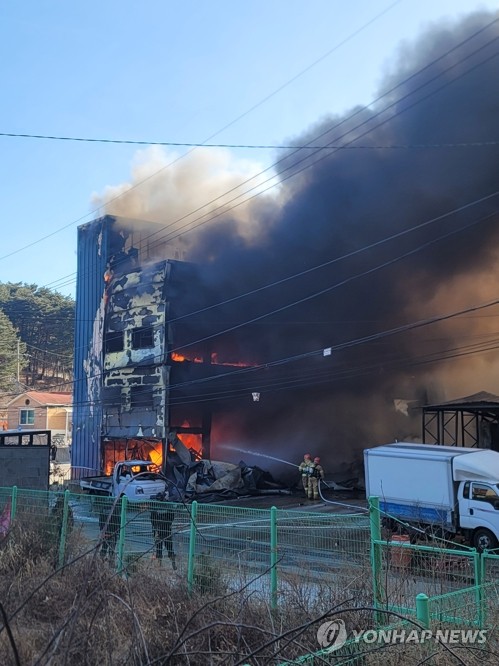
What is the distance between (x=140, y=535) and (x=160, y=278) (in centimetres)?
2152

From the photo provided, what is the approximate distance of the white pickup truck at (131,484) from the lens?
1845 centimetres

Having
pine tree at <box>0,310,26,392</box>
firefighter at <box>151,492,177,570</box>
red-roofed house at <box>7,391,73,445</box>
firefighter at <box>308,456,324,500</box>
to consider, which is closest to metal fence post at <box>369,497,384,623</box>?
firefighter at <box>151,492,177,570</box>

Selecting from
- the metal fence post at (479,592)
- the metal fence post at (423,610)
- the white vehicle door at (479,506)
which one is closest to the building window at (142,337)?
the white vehicle door at (479,506)

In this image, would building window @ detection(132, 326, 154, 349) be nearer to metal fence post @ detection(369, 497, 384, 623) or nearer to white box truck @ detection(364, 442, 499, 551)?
white box truck @ detection(364, 442, 499, 551)

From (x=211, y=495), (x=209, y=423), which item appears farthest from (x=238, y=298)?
(x=211, y=495)

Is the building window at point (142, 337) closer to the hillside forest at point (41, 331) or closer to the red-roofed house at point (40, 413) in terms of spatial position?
the red-roofed house at point (40, 413)

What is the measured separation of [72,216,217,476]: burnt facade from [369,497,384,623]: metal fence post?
2175 cm

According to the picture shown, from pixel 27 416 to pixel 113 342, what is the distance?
21935mm

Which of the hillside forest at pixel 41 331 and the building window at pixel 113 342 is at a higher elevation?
the hillside forest at pixel 41 331

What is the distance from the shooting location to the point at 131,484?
18.7 meters

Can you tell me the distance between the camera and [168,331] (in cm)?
2812

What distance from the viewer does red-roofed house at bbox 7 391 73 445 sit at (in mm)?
48344

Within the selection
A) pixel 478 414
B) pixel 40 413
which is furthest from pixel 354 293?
pixel 40 413
